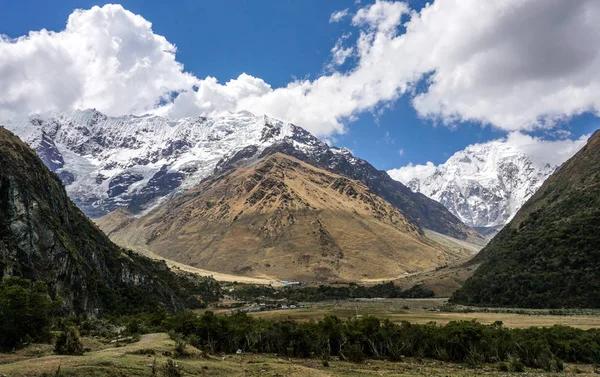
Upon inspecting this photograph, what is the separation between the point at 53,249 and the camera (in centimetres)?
6506

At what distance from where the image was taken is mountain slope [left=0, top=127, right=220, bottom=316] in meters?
59.2

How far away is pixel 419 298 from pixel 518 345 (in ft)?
375

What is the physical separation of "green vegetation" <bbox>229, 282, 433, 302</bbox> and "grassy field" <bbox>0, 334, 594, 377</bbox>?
115 meters

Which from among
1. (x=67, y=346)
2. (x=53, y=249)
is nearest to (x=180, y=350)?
(x=67, y=346)

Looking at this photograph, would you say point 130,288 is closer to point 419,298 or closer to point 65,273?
point 65,273

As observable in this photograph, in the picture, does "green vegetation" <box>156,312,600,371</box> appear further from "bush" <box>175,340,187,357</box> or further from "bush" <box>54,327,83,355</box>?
"bush" <box>54,327,83,355</box>

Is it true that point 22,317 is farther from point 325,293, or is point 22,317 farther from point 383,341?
point 325,293

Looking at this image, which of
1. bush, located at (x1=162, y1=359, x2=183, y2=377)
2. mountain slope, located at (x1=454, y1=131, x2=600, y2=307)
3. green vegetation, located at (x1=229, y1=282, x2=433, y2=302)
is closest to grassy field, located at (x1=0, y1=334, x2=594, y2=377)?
bush, located at (x1=162, y1=359, x2=183, y2=377)

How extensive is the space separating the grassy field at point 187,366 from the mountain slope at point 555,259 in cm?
6034

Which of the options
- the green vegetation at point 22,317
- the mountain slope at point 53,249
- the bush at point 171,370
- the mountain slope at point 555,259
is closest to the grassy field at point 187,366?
the bush at point 171,370

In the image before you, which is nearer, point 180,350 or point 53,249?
point 180,350

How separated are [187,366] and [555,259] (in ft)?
335

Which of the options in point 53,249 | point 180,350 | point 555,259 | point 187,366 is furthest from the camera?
point 555,259

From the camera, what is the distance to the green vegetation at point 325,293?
16275 centimetres
